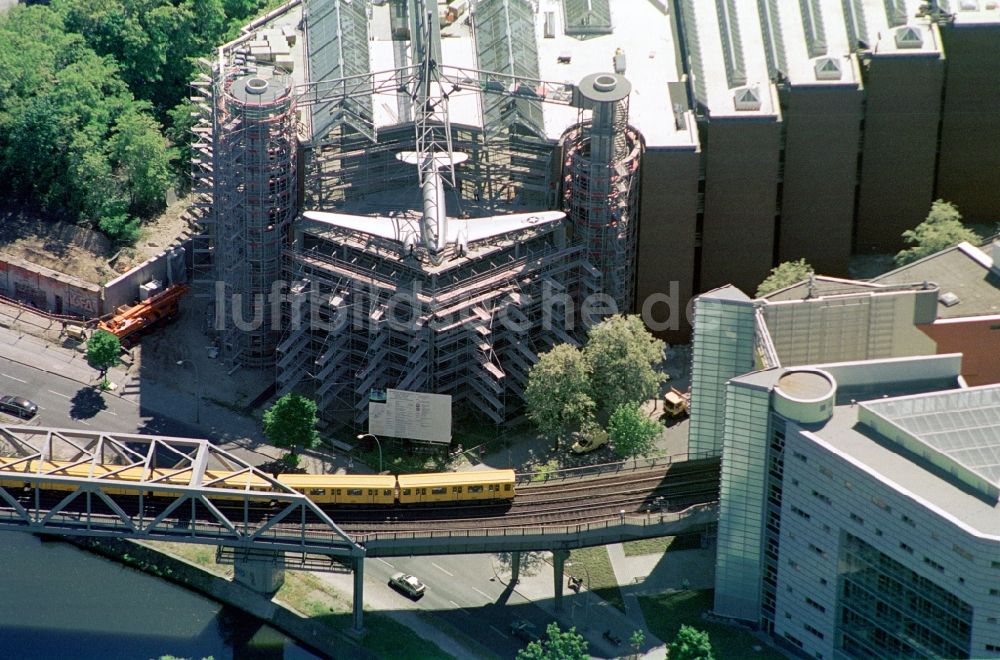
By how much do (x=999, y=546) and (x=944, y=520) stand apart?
5.58m

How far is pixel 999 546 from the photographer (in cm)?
19200

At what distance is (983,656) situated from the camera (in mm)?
198000

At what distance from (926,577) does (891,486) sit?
30.3 ft

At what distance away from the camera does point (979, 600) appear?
196 meters

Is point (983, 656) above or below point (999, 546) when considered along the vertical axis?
below

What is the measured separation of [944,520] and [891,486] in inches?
248

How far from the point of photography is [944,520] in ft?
639

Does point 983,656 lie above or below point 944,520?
below

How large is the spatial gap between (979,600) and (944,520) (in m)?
8.10

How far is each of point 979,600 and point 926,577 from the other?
19.6 ft

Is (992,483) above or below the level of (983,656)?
above

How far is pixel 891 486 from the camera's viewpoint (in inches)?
7825

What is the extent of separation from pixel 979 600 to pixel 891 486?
42.5 ft
